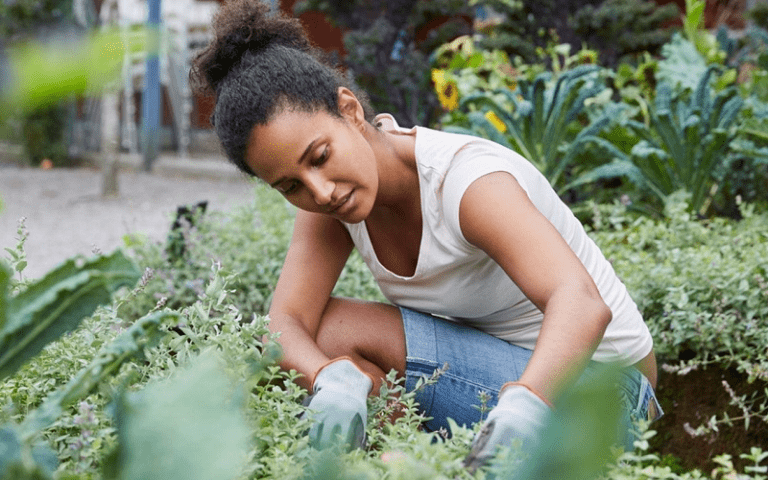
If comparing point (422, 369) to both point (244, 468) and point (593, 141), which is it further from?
point (593, 141)

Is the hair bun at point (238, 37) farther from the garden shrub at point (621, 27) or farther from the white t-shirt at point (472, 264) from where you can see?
the garden shrub at point (621, 27)

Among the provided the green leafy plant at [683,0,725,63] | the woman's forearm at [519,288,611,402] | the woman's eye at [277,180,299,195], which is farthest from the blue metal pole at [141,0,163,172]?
the woman's forearm at [519,288,611,402]

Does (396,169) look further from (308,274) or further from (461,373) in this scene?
(461,373)

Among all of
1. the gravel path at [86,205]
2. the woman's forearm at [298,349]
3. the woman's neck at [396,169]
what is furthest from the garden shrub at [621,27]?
the woman's forearm at [298,349]

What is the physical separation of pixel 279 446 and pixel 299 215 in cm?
92

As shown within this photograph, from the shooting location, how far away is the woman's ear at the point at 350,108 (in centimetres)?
144

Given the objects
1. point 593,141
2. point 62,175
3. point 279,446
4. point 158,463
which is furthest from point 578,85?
point 62,175

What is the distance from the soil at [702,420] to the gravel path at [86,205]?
1752mm

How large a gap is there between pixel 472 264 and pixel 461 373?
0.22 m

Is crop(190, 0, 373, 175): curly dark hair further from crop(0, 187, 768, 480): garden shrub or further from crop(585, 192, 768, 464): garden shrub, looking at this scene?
crop(585, 192, 768, 464): garden shrub

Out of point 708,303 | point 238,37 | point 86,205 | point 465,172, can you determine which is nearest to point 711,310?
point 708,303

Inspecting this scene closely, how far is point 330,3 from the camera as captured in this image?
5.54 m

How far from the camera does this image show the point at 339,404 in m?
1.17

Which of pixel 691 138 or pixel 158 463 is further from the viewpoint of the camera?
pixel 691 138
